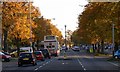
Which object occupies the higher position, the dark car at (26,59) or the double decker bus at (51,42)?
the double decker bus at (51,42)

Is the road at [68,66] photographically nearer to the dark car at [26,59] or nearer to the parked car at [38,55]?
the dark car at [26,59]

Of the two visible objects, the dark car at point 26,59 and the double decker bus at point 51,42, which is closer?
the dark car at point 26,59

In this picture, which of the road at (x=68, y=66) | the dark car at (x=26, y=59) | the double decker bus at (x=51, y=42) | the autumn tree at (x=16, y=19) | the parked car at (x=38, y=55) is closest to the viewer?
the road at (x=68, y=66)

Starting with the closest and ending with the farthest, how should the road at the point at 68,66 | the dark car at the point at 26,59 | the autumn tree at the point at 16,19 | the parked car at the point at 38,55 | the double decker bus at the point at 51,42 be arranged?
the road at the point at 68,66 → the dark car at the point at 26,59 → the parked car at the point at 38,55 → the autumn tree at the point at 16,19 → the double decker bus at the point at 51,42

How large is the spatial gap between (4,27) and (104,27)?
16.5 m

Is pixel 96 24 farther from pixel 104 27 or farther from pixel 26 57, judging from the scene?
pixel 26 57

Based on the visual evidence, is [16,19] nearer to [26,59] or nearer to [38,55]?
[38,55]

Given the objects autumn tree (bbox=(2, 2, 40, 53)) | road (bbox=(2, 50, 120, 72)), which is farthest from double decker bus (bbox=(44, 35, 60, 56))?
road (bbox=(2, 50, 120, 72))

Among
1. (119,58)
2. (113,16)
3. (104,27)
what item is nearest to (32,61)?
(113,16)

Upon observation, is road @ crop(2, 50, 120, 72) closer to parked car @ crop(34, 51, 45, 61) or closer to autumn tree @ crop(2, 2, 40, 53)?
parked car @ crop(34, 51, 45, 61)

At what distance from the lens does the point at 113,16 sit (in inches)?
2296

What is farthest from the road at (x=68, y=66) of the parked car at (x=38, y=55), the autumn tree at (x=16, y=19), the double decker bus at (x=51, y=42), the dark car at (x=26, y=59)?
the double decker bus at (x=51, y=42)

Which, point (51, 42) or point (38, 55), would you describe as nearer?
point (38, 55)

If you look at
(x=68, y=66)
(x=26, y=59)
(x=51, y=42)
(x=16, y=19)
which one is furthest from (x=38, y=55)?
(x=68, y=66)
